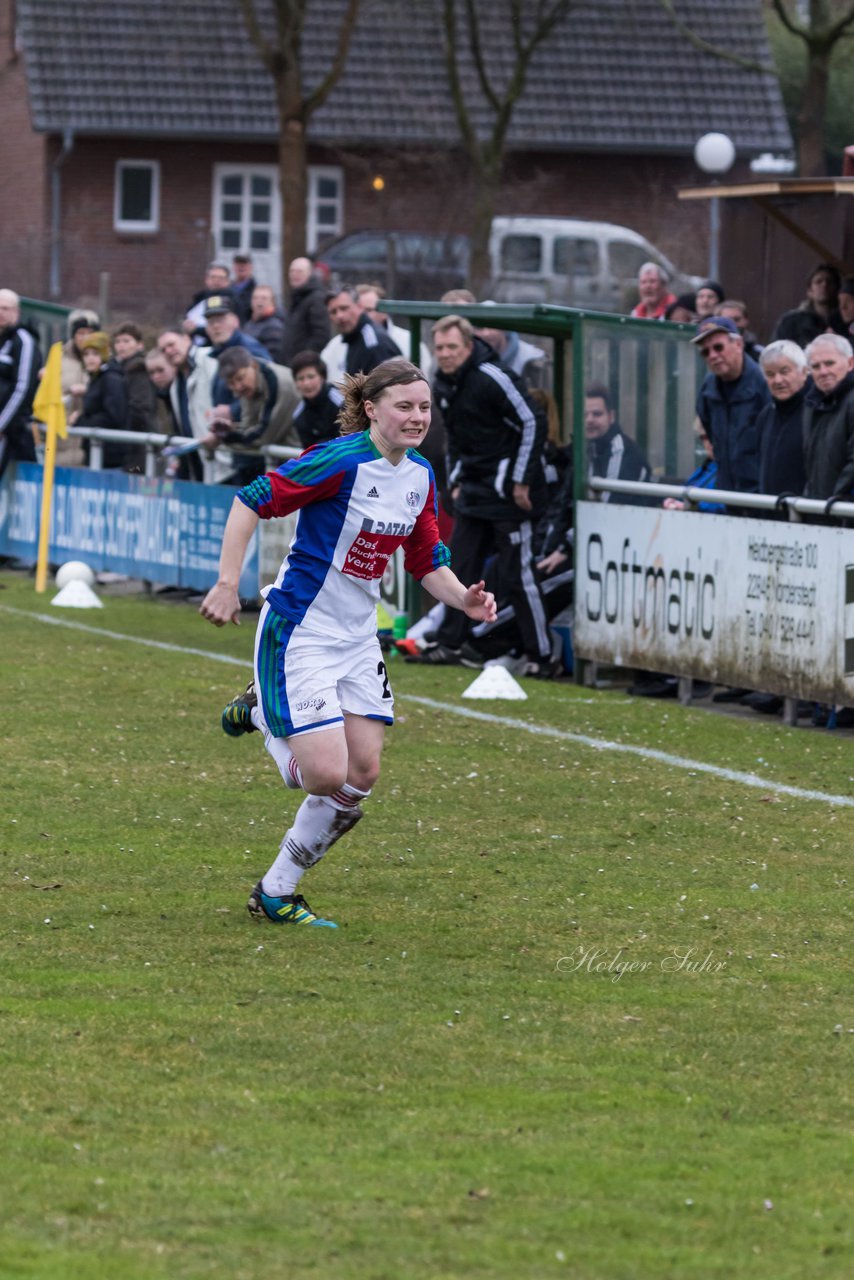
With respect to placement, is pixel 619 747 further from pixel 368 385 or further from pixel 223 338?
pixel 223 338

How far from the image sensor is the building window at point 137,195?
44938 mm

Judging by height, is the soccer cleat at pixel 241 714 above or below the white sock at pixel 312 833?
above

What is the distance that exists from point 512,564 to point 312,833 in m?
6.87

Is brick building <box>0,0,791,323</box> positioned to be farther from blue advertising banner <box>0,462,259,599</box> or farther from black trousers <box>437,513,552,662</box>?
black trousers <box>437,513,552,662</box>

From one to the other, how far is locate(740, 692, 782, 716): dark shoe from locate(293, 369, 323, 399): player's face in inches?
161

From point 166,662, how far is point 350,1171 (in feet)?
30.8

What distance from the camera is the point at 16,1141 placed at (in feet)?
16.7

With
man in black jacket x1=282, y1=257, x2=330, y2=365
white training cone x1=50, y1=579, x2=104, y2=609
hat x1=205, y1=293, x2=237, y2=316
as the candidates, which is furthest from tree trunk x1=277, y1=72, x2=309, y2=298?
white training cone x1=50, y1=579, x2=104, y2=609

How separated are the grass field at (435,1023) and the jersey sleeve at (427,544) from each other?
1.14 metres

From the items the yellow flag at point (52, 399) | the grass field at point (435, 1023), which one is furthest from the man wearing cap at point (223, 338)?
the grass field at point (435, 1023)

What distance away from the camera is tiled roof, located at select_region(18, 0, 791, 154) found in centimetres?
4384

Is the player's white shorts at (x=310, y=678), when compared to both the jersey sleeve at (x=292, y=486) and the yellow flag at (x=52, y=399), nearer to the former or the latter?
the jersey sleeve at (x=292, y=486)

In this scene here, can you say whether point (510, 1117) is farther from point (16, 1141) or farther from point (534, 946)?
point (534, 946)

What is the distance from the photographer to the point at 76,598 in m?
17.4
